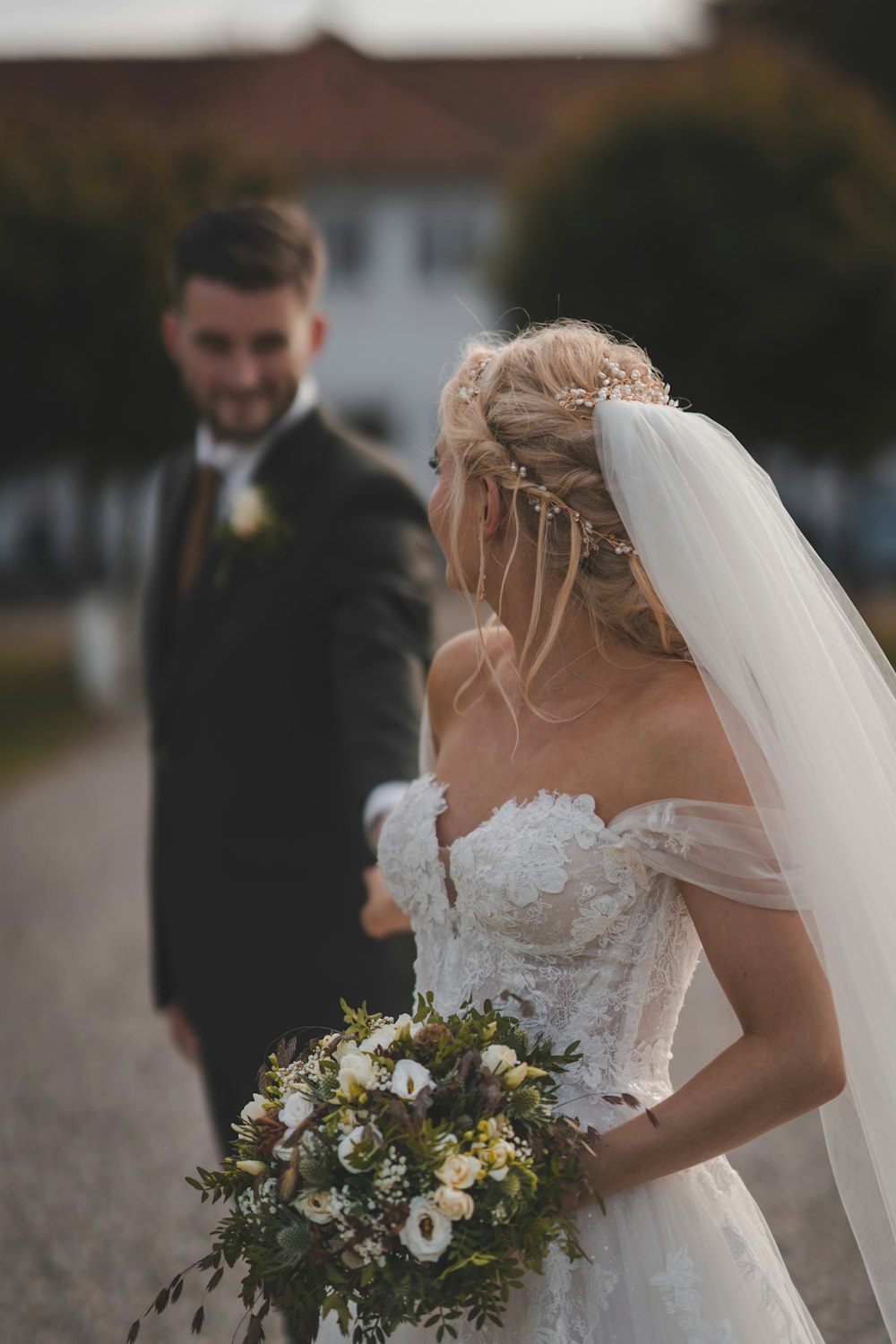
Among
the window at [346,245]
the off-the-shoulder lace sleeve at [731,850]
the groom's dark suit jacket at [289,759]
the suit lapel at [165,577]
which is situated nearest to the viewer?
the off-the-shoulder lace sleeve at [731,850]

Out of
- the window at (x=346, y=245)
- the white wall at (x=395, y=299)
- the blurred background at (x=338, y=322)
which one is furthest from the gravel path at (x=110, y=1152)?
the window at (x=346, y=245)

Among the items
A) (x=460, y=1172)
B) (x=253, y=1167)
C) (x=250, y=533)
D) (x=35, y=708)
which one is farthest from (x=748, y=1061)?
(x=35, y=708)

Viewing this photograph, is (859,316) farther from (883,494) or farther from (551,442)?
(551,442)

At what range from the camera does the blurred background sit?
568 cm

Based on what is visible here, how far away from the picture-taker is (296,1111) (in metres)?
2.02

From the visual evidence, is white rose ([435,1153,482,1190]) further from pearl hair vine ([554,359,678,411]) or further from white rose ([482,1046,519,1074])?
pearl hair vine ([554,359,678,411])

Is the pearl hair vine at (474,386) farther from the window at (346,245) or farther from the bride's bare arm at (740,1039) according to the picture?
the window at (346,245)

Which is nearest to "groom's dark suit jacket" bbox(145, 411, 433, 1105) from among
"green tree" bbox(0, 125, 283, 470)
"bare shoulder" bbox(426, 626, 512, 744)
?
"bare shoulder" bbox(426, 626, 512, 744)

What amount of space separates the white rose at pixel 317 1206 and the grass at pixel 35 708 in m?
11.9

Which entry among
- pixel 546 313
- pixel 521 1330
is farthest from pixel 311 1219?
pixel 546 313

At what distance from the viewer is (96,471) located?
17562 millimetres

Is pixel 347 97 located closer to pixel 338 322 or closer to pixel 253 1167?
pixel 338 322

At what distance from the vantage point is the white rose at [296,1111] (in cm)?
202

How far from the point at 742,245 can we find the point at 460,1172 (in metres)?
16.7
